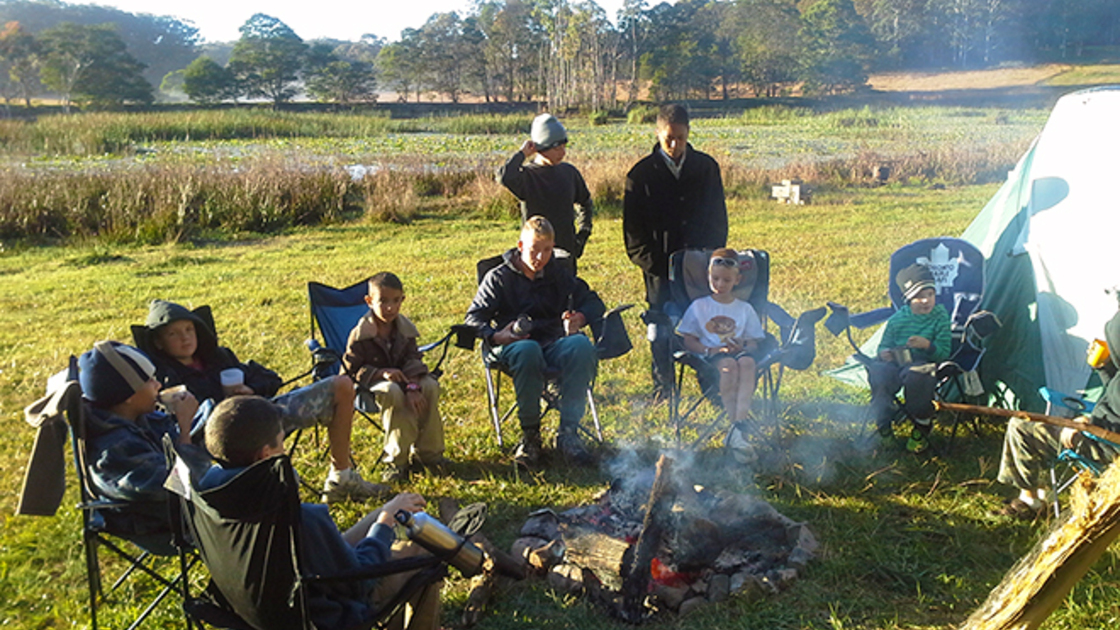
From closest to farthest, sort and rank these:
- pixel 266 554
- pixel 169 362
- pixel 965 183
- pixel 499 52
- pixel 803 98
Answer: pixel 266 554
pixel 169 362
pixel 965 183
pixel 803 98
pixel 499 52

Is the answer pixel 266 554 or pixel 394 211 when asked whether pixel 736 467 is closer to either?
pixel 266 554

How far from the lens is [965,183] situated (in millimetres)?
13398

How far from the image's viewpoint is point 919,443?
12.1 ft

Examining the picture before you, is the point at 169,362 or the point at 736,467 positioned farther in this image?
the point at 736,467

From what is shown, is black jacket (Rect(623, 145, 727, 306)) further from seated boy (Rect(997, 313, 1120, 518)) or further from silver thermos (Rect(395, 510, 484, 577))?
silver thermos (Rect(395, 510, 484, 577))

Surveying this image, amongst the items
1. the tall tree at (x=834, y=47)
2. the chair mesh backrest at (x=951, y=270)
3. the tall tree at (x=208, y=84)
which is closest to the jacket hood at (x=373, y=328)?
the chair mesh backrest at (x=951, y=270)

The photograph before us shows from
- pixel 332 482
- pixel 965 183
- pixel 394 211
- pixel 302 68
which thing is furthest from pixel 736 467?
pixel 302 68

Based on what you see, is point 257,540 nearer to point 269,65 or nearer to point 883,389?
point 883,389

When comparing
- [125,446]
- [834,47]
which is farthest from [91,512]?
[834,47]

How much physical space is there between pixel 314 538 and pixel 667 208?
10.1ft

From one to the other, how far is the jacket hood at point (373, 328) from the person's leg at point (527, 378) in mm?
475

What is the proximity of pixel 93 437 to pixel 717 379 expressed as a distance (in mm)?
2583

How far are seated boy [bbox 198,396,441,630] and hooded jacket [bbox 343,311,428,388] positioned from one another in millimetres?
1537

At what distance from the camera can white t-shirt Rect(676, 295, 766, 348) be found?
13.3ft
